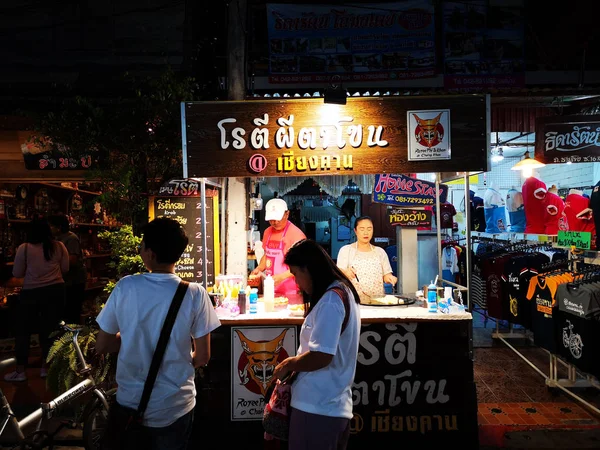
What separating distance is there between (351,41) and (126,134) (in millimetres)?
4431

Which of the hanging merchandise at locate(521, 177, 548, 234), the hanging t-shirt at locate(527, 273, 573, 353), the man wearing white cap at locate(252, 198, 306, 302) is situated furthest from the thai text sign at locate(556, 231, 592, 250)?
the man wearing white cap at locate(252, 198, 306, 302)

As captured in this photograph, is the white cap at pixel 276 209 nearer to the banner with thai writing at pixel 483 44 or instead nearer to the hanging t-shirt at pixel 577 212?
the banner with thai writing at pixel 483 44

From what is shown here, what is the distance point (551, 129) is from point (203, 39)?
20.0 ft

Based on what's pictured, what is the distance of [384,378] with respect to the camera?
14.9ft

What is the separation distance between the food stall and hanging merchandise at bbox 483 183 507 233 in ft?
21.1

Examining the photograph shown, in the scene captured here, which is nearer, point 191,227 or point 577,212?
point 191,227

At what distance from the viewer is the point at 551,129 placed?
7.30 m

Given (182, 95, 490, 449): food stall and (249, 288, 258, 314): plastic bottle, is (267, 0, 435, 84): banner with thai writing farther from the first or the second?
(249, 288, 258, 314): plastic bottle

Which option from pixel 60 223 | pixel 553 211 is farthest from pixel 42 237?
pixel 553 211

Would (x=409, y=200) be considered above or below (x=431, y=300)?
above

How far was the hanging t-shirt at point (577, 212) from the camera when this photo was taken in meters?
6.57

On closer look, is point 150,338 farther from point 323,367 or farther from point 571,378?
point 571,378

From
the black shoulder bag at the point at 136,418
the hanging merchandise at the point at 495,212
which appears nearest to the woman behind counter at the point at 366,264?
the black shoulder bag at the point at 136,418

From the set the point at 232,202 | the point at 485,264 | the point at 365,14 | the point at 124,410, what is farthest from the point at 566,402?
the point at 365,14
